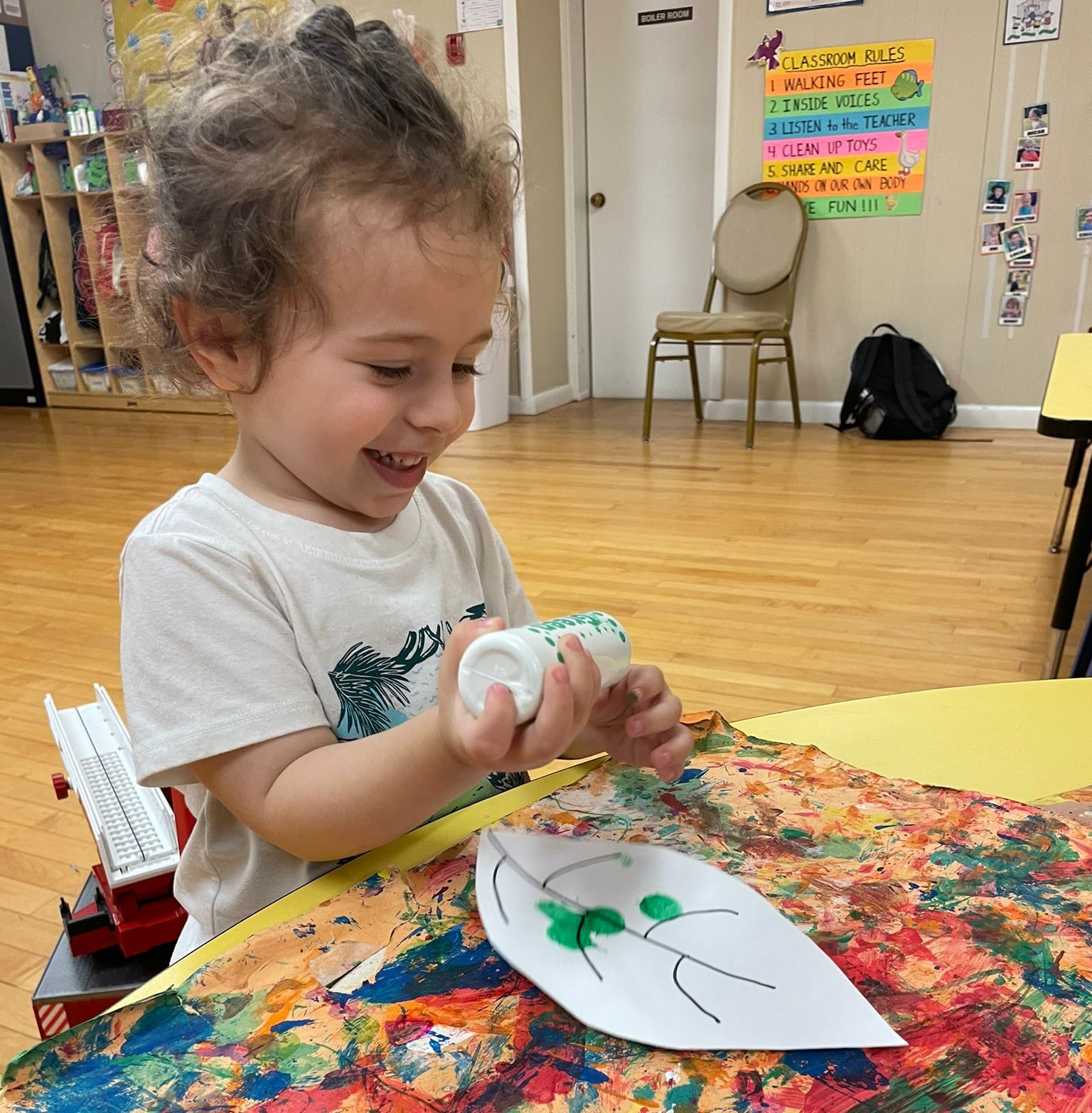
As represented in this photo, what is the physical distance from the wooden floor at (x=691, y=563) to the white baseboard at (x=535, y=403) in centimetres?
38

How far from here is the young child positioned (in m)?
0.52

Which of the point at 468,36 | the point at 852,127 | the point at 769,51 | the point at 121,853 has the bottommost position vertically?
the point at 121,853

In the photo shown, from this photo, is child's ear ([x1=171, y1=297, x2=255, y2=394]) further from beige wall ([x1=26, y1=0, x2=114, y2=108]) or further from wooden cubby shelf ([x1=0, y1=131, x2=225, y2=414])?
beige wall ([x1=26, y1=0, x2=114, y2=108])

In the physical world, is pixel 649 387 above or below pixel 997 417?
above

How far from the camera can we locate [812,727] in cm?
61

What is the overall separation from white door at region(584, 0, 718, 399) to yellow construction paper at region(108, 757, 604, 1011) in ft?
13.6

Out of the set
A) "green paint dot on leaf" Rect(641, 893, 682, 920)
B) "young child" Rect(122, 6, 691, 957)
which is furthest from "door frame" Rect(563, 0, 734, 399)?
"green paint dot on leaf" Rect(641, 893, 682, 920)

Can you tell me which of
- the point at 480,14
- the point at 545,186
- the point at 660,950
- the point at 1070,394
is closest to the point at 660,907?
the point at 660,950

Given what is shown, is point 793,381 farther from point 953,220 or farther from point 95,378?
point 95,378

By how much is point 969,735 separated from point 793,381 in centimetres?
335

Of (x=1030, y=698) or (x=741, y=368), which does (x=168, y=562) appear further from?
(x=741, y=368)

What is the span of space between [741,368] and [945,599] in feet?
7.14

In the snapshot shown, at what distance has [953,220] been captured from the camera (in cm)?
363

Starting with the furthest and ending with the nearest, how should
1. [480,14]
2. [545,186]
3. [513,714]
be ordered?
[545,186] < [480,14] < [513,714]
